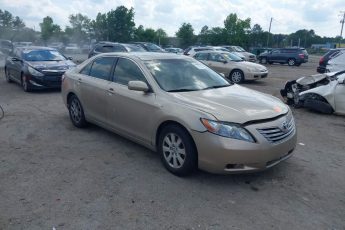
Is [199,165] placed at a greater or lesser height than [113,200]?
greater

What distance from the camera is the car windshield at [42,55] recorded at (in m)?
11.1

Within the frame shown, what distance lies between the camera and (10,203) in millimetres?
3562

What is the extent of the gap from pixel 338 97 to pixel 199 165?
19.0 feet

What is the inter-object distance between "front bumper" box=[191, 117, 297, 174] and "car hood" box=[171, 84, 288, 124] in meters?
0.18

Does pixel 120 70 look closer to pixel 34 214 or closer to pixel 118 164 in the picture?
pixel 118 164

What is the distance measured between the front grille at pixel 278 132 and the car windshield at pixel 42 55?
959 cm

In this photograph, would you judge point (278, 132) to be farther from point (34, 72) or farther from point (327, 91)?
point (34, 72)

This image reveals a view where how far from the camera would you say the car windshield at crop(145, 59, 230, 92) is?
15.3ft

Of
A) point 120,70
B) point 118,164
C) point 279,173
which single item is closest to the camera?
point 279,173

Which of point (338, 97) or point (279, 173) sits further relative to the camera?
point (338, 97)

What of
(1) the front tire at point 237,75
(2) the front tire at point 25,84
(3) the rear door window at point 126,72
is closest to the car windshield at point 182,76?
(3) the rear door window at point 126,72

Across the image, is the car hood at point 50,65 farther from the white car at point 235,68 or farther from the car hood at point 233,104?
the car hood at point 233,104

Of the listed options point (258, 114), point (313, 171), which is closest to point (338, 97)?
point (313, 171)

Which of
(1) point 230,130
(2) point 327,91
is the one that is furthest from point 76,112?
(2) point 327,91
